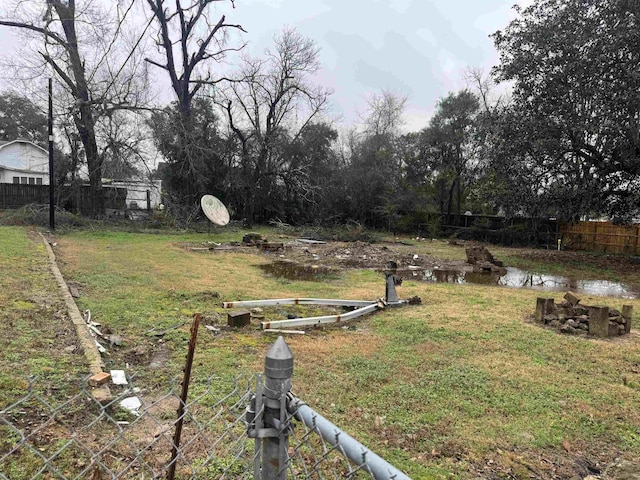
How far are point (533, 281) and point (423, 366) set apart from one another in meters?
8.41

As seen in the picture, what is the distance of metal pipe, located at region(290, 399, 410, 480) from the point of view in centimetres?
114

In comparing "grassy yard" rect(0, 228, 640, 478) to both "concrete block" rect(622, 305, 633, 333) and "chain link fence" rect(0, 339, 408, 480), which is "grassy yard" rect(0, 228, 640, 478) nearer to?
"concrete block" rect(622, 305, 633, 333)

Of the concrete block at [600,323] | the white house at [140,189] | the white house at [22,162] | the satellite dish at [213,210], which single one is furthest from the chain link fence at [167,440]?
the white house at [22,162]

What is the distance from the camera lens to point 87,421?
2.88 meters

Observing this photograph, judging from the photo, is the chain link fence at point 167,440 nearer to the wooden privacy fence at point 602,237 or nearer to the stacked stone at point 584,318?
the stacked stone at point 584,318

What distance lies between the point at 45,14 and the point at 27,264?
16.2 m

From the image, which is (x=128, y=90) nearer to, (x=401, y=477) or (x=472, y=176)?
(x=472, y=176)

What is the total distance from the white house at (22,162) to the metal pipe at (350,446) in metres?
31.4

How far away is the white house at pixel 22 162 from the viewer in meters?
27.6

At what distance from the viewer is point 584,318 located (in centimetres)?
595

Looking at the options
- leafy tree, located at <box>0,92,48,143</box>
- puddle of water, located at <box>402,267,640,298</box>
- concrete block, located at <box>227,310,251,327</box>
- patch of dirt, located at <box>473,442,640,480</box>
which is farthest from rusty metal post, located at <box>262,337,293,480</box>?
leafy tree, located at <box>0,92,48,143</box>

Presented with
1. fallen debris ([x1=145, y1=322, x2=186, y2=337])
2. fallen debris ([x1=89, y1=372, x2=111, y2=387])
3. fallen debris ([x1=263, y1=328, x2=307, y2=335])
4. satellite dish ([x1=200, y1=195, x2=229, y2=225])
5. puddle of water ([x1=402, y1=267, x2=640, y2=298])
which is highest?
satellite dish ([x1=200, y1=195, x2=229, y2=225])

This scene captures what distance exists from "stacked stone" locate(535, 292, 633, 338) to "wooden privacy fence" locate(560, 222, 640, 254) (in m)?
13.9

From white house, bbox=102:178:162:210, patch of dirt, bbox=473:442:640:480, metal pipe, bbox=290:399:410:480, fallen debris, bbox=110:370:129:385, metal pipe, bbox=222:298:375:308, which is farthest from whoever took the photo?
white house, bbox=102:178:162:210
